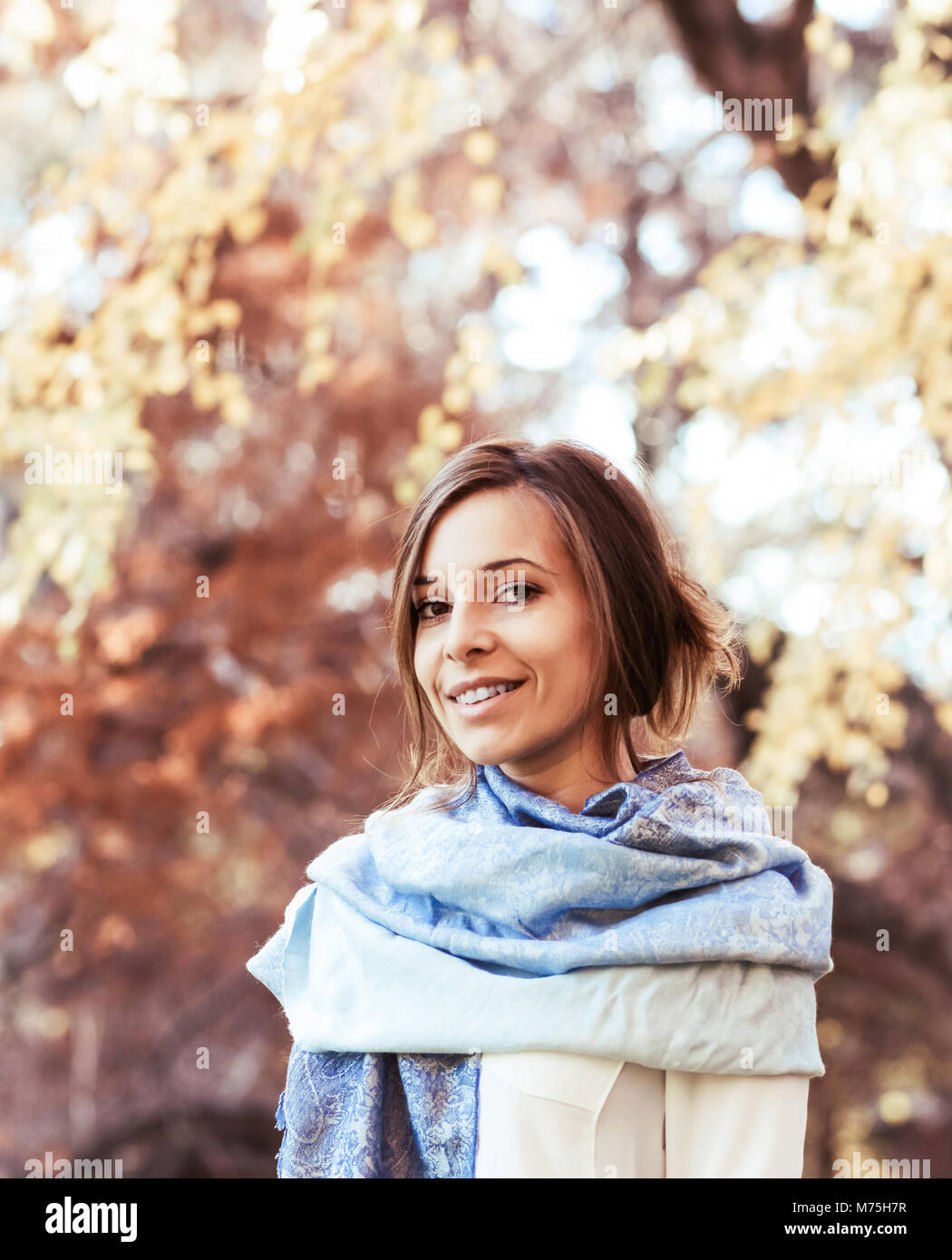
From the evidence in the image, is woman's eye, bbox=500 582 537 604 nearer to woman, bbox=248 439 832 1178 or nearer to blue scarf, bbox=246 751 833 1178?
woman, bbox=248 439 832 1178

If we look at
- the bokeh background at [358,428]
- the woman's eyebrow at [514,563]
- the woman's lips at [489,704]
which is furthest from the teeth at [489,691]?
the bokeh background at [358,428]

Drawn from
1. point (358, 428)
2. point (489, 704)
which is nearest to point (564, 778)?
point (489, 704)

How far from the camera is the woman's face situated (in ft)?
3.92

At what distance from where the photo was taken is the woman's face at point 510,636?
1.19m

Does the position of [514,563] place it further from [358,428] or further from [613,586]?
[358,428]

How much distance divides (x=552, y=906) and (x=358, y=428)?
2.58m

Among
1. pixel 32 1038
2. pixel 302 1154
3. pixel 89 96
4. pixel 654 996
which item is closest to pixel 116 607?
pixel 89 96

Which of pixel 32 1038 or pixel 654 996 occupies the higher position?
pixel 654 996

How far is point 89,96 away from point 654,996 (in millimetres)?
2569

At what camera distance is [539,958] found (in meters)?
1.14

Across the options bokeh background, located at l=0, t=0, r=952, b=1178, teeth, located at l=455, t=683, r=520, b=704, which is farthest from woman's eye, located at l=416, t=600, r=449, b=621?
bokeh background, located at l=0, t=0, r=952, b=1178

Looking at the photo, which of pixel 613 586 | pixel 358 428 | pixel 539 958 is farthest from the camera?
pixel 358 428
